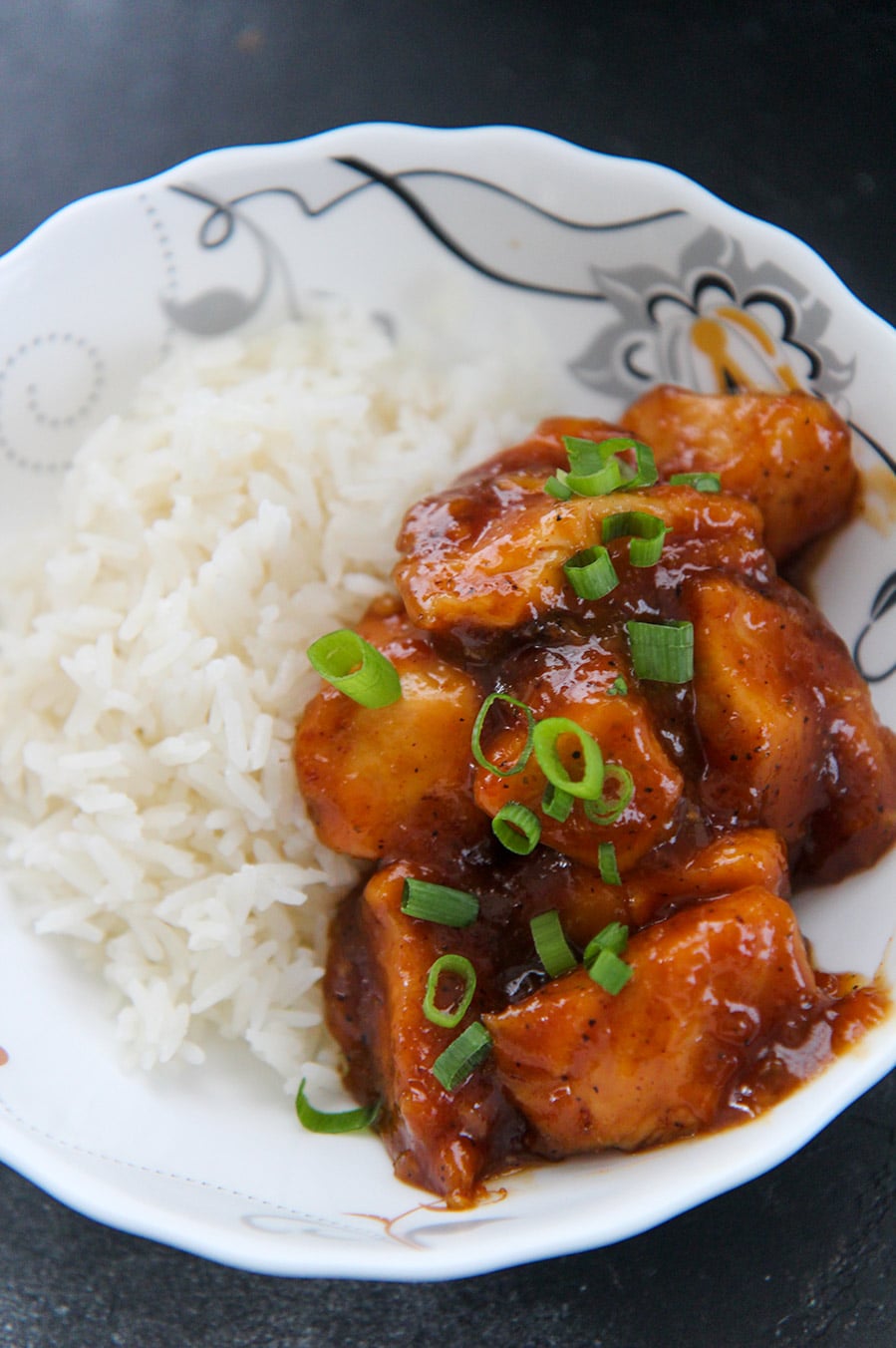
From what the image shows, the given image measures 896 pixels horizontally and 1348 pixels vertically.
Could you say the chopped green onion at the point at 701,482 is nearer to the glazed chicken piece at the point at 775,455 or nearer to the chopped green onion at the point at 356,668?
the glazed chicken piece at the point at 775,455

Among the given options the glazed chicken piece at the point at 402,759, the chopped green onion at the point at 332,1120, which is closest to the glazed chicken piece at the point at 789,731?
the glazed chicken piece at the point at 402,759

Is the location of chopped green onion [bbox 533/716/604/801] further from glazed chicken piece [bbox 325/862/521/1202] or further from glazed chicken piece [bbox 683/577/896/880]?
glazed chicken piece [bbox 325/862/521/1202]

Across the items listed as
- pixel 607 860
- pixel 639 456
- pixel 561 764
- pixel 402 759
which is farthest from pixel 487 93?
pixel 607 860

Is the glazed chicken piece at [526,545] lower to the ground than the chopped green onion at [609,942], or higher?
higher

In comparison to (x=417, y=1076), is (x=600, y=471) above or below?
above

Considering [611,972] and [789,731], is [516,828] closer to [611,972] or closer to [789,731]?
[611,972]

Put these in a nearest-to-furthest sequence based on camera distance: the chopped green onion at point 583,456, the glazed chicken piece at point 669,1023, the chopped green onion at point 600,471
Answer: the glazed chicken piece at point 669,1023 < the chopped green onion at point 600,471 < the chopped green onion at point 583,456

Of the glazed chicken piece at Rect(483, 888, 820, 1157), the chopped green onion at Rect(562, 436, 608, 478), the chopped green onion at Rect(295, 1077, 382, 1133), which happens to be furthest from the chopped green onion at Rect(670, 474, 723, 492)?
the chopped green onion at Rect(295, 1077, 382, 1133)
